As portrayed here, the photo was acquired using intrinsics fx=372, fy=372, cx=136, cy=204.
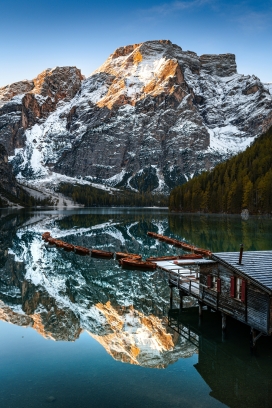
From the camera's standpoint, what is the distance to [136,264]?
157 ft

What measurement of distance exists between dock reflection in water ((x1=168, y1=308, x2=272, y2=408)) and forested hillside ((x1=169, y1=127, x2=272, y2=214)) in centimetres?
11848

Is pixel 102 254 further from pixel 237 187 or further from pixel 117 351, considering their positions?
pixel 237 187

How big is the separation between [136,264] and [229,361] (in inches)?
1086

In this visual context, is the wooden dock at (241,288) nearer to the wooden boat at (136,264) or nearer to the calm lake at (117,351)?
the calm lake at (117,351)

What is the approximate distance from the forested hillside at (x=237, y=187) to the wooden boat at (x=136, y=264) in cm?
10017

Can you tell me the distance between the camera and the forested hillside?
14225cm

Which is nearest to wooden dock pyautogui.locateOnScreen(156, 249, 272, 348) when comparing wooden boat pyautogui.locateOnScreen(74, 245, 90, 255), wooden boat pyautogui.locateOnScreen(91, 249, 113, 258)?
wooden boat pyautogui.locateOnScreen(91, 249, 113, 258)

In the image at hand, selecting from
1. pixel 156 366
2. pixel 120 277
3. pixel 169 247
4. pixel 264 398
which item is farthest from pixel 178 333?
pixel 169 247

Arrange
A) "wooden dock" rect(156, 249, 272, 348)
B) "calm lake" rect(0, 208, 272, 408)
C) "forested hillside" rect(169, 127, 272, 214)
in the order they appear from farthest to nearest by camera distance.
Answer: "forested hillside" rect(169, 127, 272, 214) → "wooden dock" rect(156, 249, 272, 348) → "calm lake" rect(0, 208, 272, 408)

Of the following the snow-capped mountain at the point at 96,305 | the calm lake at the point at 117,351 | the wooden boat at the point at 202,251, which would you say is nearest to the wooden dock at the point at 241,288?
the calm lake at the point at 117,351

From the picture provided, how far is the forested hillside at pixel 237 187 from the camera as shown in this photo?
467 feet

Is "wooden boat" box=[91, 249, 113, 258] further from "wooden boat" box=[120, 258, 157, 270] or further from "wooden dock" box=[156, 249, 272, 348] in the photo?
"wooden dock" box=[156, 249, 272, 348]

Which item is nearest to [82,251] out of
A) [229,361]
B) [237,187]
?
[229,361]

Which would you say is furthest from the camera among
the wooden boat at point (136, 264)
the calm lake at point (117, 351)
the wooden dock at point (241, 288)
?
the wooden boat at point (136, 264)
